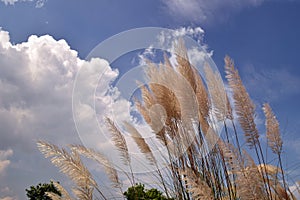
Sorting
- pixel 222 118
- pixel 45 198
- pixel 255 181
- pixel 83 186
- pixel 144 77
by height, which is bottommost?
pixel 255 181

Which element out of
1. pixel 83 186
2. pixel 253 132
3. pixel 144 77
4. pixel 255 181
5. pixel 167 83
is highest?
pixel 144 77

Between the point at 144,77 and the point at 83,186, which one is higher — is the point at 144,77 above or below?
above

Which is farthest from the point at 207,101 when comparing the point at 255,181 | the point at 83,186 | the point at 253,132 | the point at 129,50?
the point at 129,50

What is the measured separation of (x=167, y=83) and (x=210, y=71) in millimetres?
480

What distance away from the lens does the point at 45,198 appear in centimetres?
966

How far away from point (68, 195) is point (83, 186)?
265mm

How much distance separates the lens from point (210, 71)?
3.54m

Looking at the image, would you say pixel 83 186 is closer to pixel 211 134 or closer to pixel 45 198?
pixel 211 134

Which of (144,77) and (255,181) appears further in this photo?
(144,77)

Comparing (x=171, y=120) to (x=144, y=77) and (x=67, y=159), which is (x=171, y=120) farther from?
(x=67, y=159)

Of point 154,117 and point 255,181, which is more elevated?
point 154,117

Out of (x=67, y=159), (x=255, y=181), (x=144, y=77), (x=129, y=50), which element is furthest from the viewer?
(x=129, y=50)

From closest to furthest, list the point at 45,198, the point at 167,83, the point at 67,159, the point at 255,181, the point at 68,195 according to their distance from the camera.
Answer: the point at 255,181
the point at 67,159
the point at 68,195
the point at 167,83
the point at 45,198

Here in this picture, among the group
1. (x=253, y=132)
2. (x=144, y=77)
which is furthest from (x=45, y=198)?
(x=253, y=132)
